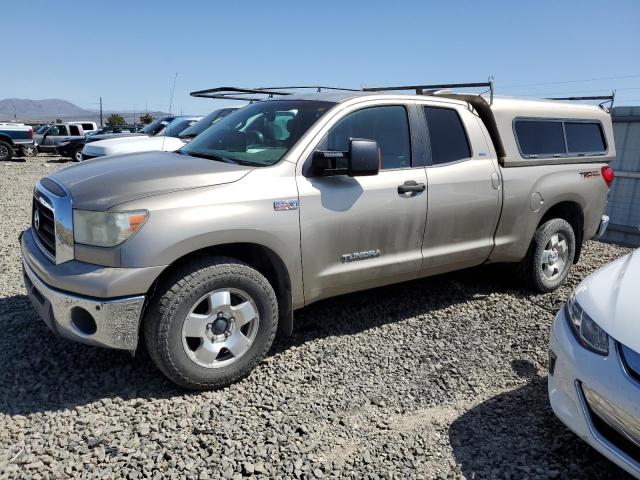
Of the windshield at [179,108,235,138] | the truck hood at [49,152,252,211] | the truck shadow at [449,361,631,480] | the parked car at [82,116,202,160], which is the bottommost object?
the truck shadow at [449,361,631,480]

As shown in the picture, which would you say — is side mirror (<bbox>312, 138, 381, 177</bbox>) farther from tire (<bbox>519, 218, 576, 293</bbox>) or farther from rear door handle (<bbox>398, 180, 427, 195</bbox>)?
tire (<bbox>519, 218, 576, 293</bbox>)

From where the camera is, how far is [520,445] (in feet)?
9.29

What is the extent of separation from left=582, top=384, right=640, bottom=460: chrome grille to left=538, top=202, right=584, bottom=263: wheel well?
2.84 metres

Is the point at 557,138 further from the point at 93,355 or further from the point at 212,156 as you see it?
the point at 93,355

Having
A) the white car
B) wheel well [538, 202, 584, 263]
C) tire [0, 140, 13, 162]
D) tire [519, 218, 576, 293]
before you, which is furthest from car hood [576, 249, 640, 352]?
tire [0, 140, 13, 162]

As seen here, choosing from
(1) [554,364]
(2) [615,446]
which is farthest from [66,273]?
(2) [615,446]

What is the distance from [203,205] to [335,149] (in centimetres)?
111

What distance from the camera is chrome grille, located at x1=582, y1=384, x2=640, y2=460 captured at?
2.26 m

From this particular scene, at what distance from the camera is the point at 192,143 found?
421 cm

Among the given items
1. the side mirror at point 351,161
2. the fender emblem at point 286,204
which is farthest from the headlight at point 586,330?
the fender emblem at point 286,204

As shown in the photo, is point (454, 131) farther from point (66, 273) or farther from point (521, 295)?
point (66, 273)

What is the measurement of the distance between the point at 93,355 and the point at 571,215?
4.62m

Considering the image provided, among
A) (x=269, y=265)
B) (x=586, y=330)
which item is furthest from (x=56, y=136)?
(x=586, y=330)

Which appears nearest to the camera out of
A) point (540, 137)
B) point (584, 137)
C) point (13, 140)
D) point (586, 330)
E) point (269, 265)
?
point (586, 330)
